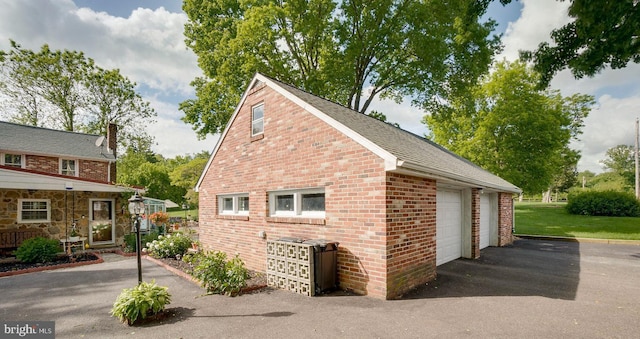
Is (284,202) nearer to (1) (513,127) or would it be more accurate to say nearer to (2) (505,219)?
(2) (505,219)

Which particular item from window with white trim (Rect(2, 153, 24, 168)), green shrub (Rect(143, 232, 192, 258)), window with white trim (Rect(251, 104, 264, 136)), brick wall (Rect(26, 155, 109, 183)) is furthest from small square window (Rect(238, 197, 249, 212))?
window with white trim (Rect(2, 153, 24, 168))

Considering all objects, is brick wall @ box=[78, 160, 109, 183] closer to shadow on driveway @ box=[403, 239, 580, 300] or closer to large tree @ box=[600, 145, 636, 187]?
shadow on driveway @ box=[403, 239, 580, 300]

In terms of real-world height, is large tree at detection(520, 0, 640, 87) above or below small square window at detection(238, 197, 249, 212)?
above

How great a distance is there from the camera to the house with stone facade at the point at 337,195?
5715 millimetres

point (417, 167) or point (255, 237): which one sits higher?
point (417, 167)

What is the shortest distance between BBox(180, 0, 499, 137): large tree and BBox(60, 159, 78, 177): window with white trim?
7.77m

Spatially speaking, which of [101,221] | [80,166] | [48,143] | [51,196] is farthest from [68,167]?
[101,221]

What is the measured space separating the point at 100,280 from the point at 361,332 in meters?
7.47

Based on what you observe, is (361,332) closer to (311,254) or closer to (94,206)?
(311,254)

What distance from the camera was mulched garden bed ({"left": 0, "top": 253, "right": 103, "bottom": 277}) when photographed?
8748 mm

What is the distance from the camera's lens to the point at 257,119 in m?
8.85

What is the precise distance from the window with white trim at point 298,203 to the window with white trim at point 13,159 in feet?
60.7

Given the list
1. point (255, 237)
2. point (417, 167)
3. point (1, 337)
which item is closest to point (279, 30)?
point (255, 237)

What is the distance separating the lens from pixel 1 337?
14.8 ft
